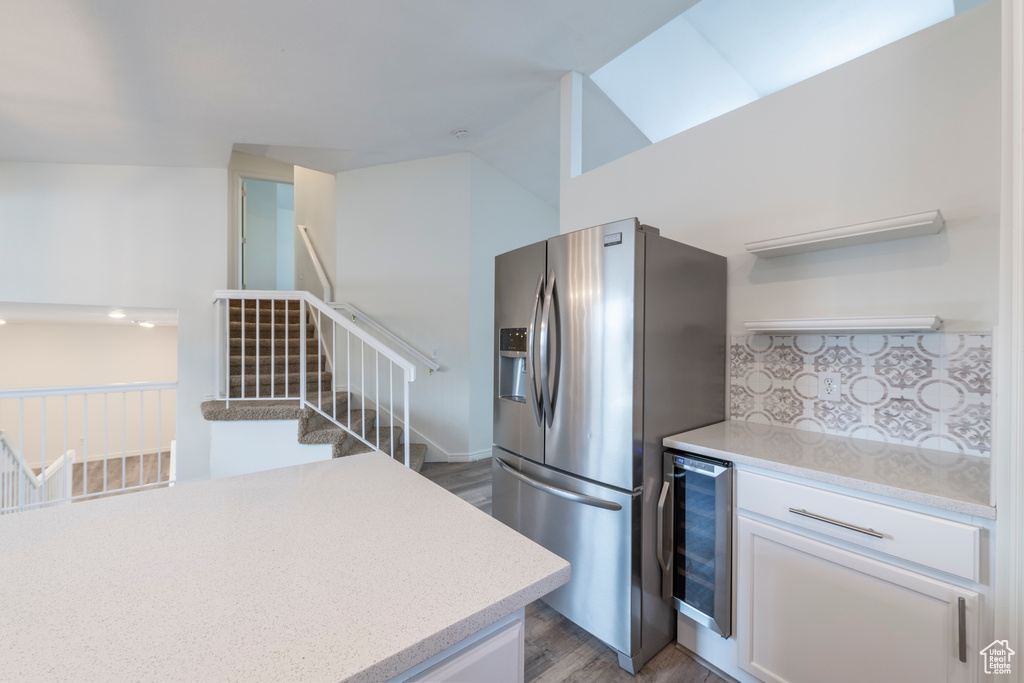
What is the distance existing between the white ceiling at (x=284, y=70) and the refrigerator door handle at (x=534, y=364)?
1489 mm

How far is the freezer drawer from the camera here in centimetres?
154

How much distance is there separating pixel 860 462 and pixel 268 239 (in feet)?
23.3

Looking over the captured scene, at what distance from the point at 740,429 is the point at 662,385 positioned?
1.53 feet

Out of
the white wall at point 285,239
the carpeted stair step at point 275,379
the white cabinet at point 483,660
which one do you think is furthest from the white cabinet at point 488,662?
the white wall at point 285,239

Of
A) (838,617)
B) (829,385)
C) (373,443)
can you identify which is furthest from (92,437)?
(829,385)

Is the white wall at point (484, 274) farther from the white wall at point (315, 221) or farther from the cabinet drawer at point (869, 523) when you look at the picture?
the cabinet drawer at point (869, 523)

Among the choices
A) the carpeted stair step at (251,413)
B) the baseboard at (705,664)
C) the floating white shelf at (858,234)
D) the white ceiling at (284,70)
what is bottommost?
the baseboard at (705,664)

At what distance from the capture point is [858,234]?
1.45 metres

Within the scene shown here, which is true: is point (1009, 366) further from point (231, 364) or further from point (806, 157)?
point (231, 364)

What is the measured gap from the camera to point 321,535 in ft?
2.54

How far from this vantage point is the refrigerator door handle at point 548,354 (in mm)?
1789

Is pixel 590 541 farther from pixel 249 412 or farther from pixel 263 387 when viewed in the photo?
pixel 263 387

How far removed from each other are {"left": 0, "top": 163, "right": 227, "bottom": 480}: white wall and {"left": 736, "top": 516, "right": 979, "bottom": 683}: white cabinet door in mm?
4109

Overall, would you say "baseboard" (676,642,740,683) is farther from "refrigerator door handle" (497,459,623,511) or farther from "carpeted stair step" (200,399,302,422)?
"carpeted stair step" (200,399,302,422)
